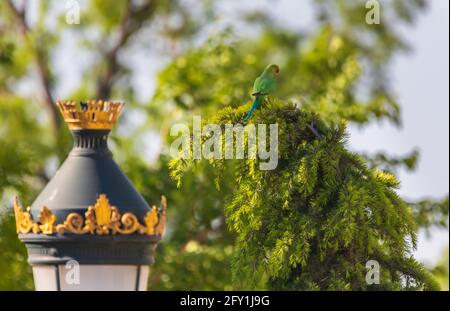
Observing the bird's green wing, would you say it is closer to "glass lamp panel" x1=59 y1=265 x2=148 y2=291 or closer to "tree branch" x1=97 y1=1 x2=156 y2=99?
"glass lamp panel" x1=59 y1=265 x2=148 y2=291

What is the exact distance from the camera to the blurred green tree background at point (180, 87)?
1504 centimetres

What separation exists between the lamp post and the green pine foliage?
2.01 ft

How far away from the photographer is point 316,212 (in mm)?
7352

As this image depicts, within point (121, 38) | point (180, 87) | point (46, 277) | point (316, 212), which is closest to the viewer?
point (316, 212)

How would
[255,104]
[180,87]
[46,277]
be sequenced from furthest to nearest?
[180,87], [46,277], [255,104]

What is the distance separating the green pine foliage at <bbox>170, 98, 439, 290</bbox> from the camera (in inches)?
287

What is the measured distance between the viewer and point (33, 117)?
28297 mm

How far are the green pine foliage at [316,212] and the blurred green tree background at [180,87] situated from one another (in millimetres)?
311

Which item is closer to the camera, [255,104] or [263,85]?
[255,104]

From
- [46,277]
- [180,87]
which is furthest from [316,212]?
[180,87]

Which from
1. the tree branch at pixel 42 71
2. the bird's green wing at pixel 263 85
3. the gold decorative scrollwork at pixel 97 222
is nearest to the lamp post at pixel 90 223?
the gold decorative scrollwork at pixel 97 222

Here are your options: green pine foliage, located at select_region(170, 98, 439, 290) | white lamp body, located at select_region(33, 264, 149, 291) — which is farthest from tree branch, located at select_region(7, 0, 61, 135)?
green pine foliage, located at select_region(170, 98, 439, 290)

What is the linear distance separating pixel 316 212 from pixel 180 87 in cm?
978

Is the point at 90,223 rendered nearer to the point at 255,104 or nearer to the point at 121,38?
the point at 255,104
